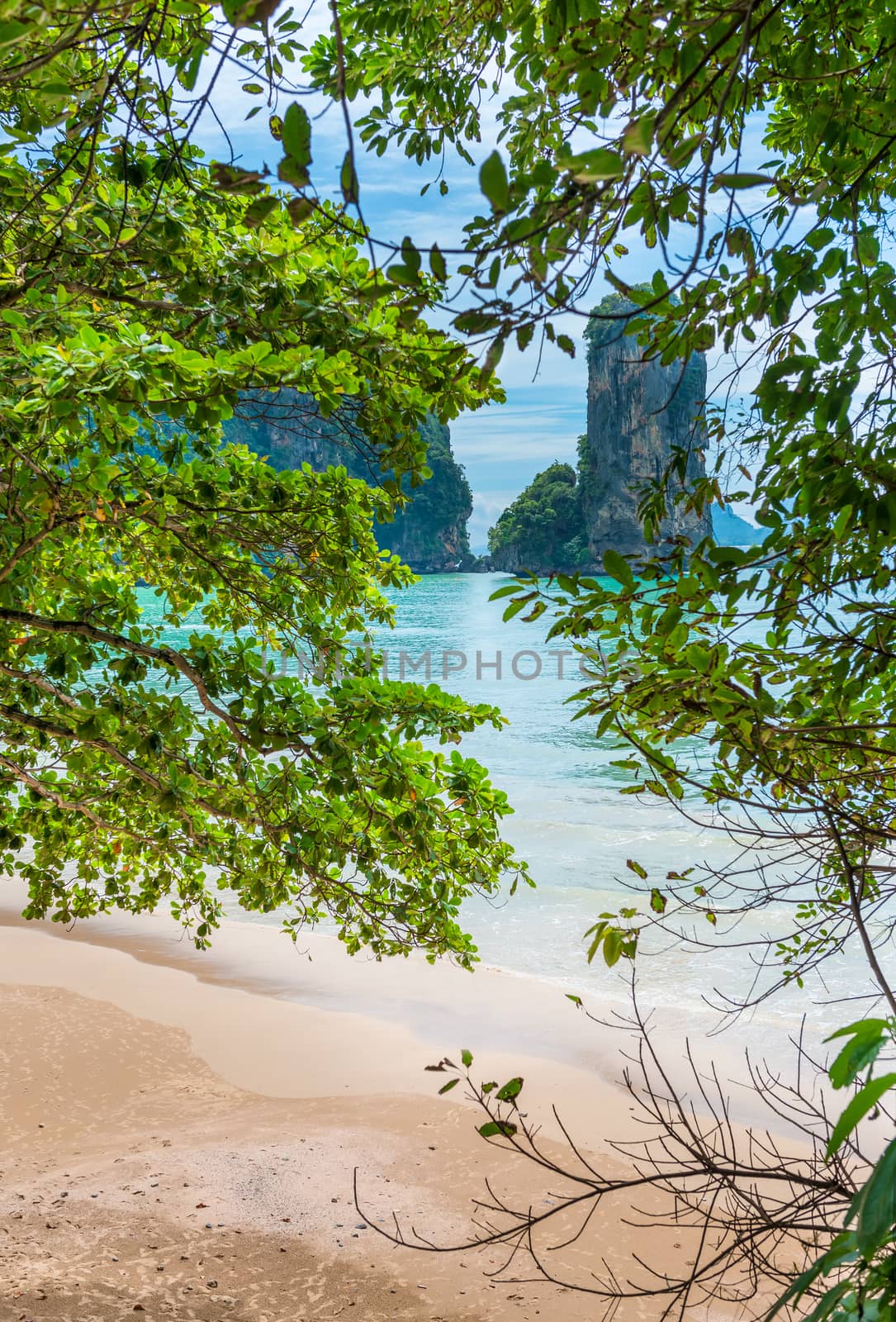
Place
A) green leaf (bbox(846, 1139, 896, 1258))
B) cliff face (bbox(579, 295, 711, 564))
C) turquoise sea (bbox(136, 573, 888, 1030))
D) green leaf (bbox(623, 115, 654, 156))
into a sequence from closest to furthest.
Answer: green leaf (bbox(846, 1139, 896, 1258))
green leaf (bbox(623, 115, 654, 156))
turquoise sea (bbox(136, 573, 888, 1030))
cliff face (bbox(579, 295, 711, 564))

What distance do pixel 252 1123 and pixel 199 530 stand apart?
11.8 feet

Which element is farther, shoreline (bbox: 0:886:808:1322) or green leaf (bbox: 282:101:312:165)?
shoreline (bbox: 0:886:808:1322)

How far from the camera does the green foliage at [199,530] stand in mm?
2701

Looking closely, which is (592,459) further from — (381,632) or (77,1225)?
(77,1225)

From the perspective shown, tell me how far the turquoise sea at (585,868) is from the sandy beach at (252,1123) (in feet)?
3.66

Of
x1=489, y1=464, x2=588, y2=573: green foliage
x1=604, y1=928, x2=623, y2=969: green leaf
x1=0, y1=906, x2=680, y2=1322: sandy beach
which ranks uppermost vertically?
x1=489, y1=464, x2=588, y2=573: green foliage

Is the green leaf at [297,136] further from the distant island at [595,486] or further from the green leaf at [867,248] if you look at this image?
the distant island at [595,486]

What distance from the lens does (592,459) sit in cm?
5647

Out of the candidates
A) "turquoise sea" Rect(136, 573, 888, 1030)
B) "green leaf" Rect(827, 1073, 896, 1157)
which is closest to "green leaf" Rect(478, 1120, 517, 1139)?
"turquoise sea" Rect(136, 573, 888, 1030)

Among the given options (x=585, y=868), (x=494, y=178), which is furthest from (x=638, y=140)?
(x=585, y=868)

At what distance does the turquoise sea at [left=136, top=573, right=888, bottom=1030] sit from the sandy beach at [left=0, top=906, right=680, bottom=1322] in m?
1.11

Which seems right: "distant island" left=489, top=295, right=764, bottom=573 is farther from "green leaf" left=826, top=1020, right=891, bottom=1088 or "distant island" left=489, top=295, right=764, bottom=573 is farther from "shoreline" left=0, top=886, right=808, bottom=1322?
"green leaf" left=826, top=1020, right=891, bottom=1088

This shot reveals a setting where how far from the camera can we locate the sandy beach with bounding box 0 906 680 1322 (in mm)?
3766

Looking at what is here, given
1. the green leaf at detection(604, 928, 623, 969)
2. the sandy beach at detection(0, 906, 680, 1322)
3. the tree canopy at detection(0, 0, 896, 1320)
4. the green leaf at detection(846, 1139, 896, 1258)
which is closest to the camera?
the green leaf at detection(846, 1139, 896, 1258)
